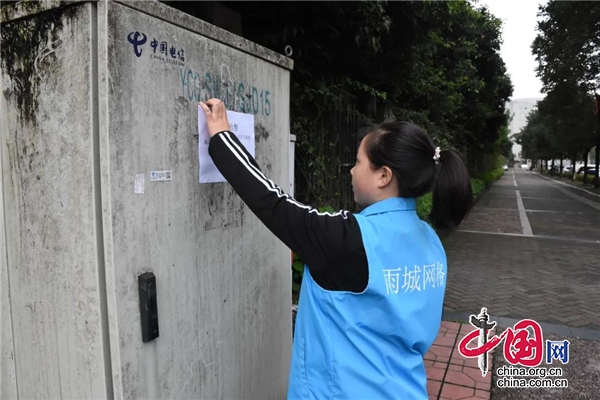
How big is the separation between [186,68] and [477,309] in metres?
4.53

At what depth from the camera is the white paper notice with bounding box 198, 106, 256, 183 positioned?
5.31 feet

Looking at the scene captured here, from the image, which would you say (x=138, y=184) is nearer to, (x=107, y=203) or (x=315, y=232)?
(x=107, y=203)

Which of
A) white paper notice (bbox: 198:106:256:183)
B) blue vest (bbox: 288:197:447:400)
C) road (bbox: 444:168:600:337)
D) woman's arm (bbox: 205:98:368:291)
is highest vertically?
white paper notice (bbox: 198:106:256:183)

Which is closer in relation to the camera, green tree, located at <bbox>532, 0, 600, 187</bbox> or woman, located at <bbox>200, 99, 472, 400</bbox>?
woman, located at <bbox>200, 99, 472, 400</bbox>

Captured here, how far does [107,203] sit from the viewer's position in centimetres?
132

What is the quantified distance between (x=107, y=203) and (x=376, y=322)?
2.85ft

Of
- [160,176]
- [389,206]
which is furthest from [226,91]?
[389,206]

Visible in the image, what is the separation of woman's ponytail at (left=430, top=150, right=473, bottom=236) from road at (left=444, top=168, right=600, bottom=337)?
3.72m

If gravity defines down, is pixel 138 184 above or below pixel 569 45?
below

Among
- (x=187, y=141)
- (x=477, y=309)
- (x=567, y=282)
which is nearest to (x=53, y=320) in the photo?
(x=187, y=141)

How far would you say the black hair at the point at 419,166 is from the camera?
4.63ft

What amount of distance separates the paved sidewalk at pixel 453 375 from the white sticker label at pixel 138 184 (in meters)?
2.62

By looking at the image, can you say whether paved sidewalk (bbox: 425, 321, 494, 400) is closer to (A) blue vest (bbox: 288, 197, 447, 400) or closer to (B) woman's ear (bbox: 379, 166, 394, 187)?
(A) blue vest (bbox: 288, 197, 447, 400)

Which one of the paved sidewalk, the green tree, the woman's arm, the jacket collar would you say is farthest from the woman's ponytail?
the green tree
